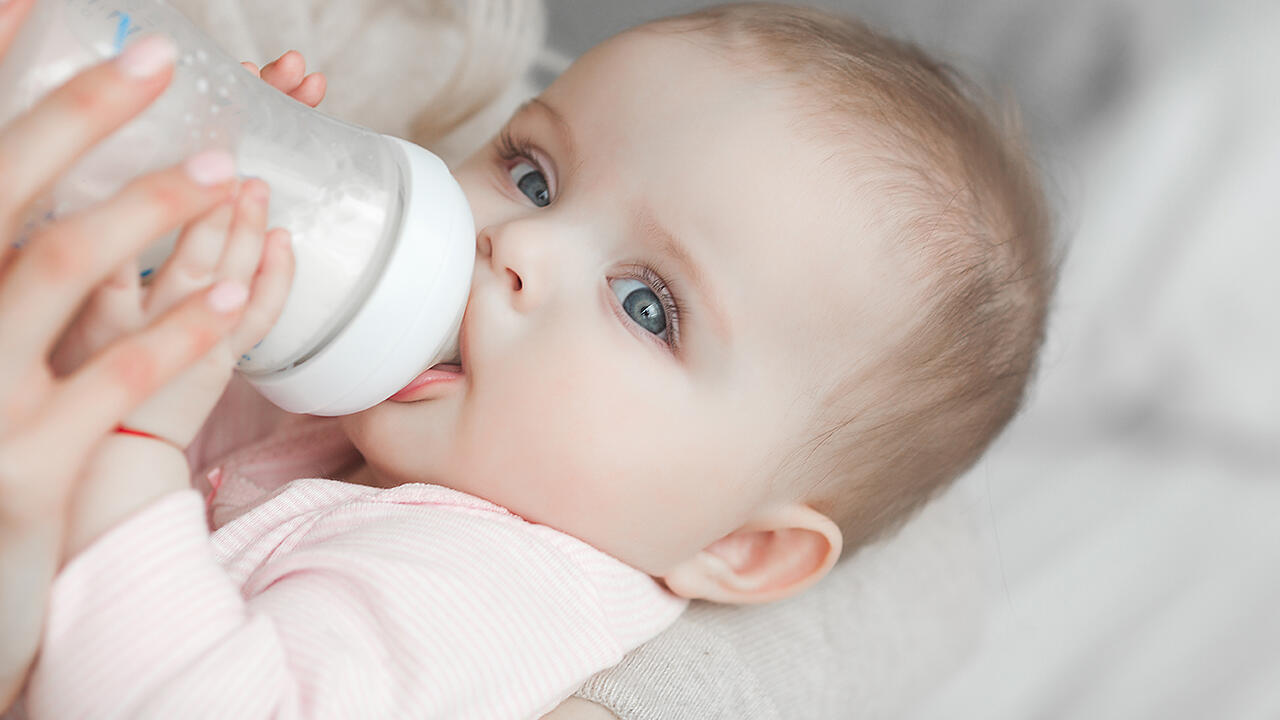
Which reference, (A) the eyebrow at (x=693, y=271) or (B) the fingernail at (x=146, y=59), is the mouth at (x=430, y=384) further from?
(B) the fingernail at (x=146, y=59)

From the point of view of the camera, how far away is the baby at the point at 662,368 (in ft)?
3.22

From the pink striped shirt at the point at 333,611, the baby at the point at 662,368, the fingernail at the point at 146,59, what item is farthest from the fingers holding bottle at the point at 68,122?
the baby at the point at 662,368

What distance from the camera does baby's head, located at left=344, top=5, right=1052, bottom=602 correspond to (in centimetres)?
106

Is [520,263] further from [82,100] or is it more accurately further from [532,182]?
[82,100]

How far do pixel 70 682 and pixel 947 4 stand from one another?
186 cm

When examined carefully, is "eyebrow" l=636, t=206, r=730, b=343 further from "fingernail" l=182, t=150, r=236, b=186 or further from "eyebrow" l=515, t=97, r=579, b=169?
"fingernail" l=182, t=150, r=236, b=186

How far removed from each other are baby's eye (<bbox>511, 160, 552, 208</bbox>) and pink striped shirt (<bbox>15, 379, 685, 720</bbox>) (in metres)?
0.32

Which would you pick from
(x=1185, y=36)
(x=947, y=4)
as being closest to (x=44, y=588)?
(x=947, y=4)

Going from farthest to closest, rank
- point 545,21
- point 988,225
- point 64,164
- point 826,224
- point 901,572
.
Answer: point 545,21
point 901,572
point 988,225
point 826,224
point 64,164

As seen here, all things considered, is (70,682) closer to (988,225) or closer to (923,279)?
(923,279)

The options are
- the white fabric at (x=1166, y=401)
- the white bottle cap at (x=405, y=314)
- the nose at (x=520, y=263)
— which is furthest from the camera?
the white fabric at (x=1166, y=401)

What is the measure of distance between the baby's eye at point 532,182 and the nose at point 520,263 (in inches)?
5.3

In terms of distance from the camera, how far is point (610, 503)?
3.57ft

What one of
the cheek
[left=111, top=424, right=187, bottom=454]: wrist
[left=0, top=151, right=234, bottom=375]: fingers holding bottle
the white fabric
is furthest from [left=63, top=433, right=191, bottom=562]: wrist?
the white fabric
